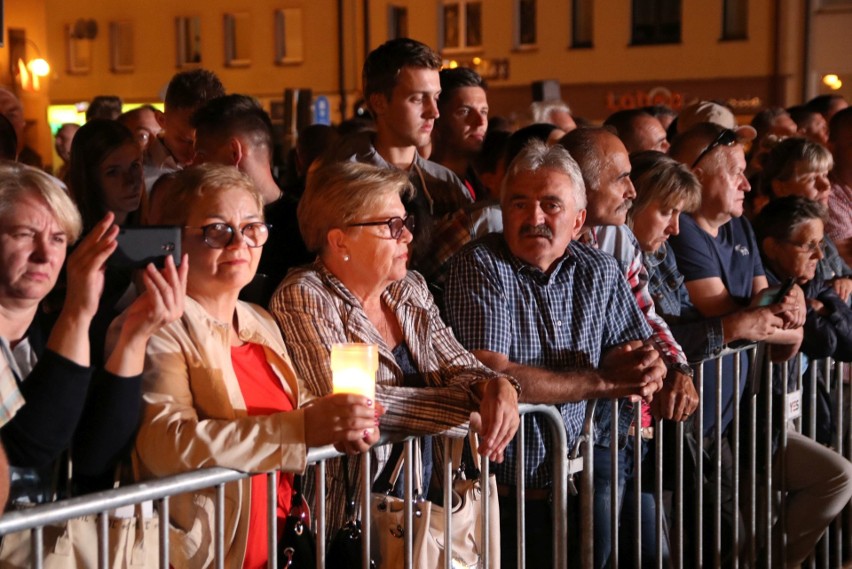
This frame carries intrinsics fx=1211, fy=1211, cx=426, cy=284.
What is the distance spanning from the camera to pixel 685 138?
21.4ft

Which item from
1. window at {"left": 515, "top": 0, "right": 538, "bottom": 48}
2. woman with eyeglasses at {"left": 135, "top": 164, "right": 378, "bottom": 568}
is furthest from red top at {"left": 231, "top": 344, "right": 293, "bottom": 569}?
window at {"left": 515, "top": 0, "right": 538, "bottom": 48}

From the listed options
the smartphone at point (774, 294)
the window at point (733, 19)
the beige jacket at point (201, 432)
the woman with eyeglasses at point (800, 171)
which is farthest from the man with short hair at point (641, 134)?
the window at point (733, 19)

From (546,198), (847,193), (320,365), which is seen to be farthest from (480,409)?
(847,193)

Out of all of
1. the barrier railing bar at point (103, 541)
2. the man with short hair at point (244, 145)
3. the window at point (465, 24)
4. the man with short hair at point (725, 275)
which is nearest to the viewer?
the barrier railing bar at point (103, 541)

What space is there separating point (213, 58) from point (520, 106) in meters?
10.6

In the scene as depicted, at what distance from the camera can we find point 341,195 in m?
4.28

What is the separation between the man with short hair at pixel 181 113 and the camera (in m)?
6.55

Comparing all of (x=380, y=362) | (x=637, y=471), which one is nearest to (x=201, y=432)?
(x=380, y=362)

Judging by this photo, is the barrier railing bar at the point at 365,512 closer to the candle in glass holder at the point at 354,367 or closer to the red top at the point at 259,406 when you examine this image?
the red top at the point at 259,406

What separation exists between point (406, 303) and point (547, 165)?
0.88 meters

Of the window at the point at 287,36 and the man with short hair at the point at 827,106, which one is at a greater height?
the window at the point at 287,36

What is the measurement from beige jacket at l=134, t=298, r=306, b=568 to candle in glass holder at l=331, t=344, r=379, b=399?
0.19 m

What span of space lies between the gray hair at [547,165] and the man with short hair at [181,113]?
219 centimetres

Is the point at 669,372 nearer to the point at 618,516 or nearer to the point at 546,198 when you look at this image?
the point at 618,516
